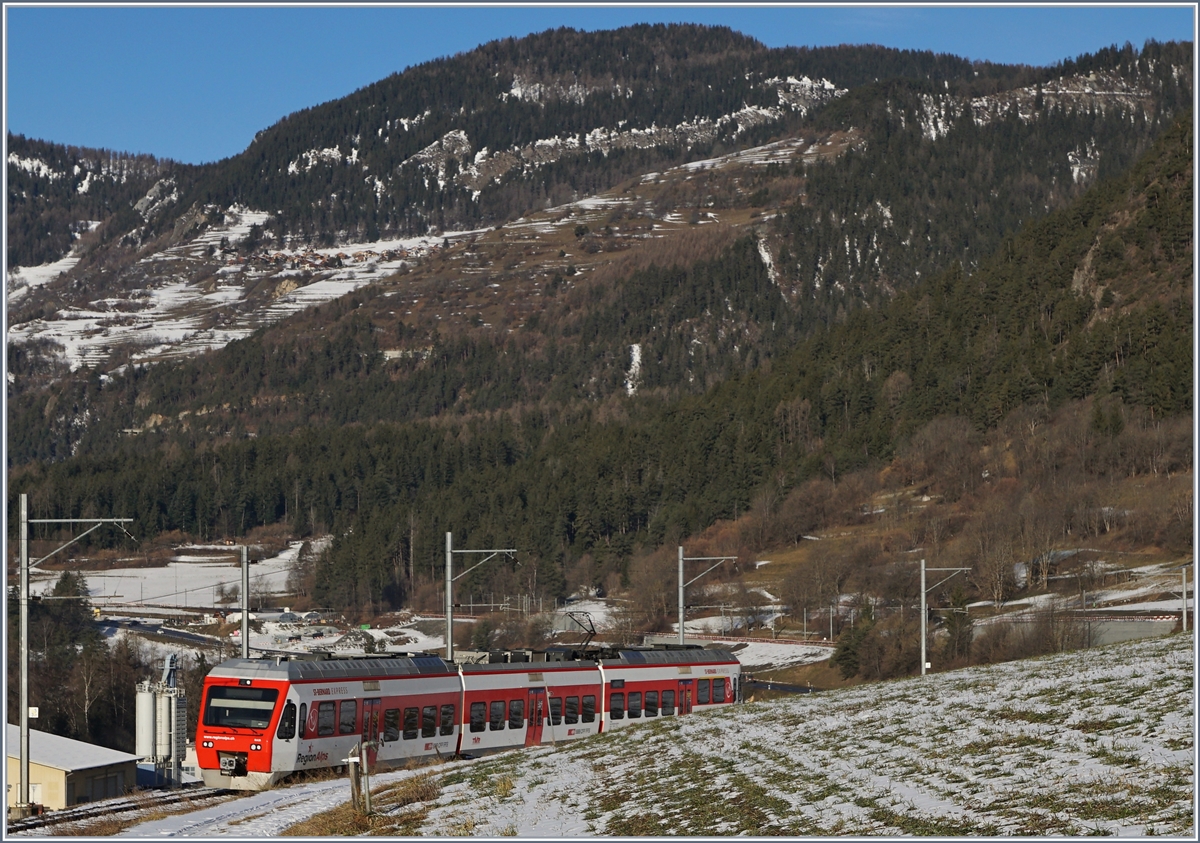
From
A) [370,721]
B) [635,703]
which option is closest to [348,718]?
[370,721]

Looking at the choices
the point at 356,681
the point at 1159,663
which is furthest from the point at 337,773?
the point at 1159,663

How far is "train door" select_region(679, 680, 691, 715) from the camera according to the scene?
5681 cm

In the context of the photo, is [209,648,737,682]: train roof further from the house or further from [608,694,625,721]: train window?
the house

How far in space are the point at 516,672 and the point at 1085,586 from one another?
9442 centimetres

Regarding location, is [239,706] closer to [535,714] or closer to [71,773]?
[535,714]

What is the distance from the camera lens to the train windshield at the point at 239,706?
40.5 metres

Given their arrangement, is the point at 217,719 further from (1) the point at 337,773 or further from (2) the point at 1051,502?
(2) the point at 1051,502

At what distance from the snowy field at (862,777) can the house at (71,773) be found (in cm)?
Result: 2756

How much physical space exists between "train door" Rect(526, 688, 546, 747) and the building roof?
2208 cm

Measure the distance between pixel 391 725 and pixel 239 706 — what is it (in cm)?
508

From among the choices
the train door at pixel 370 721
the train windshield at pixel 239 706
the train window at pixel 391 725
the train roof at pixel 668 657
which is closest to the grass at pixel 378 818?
the train windshield at pixel 239 706

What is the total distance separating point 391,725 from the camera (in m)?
44.3

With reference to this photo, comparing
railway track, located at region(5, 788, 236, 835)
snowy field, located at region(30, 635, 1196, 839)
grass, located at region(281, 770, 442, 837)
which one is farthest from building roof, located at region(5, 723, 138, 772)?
grass, located at region(281, 770, 442, 837)

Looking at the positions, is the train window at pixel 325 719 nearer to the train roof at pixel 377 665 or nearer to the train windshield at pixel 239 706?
the train roof at pixel 377 665
